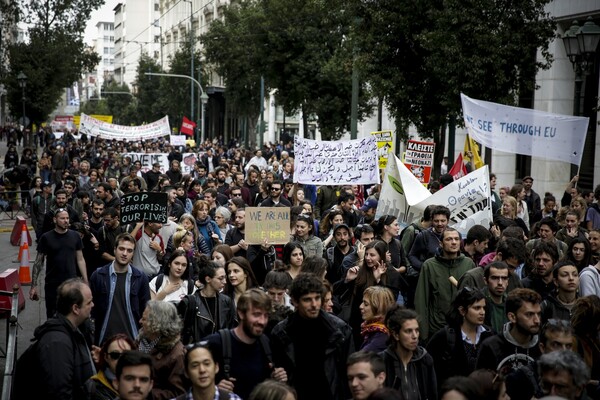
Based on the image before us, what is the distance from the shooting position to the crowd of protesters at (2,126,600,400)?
214 inches

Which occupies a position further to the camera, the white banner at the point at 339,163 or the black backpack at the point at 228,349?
the white banner at the point at 339,163

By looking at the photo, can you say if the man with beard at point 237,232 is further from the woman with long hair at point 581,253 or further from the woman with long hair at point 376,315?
the woman with long hair at point 376,315

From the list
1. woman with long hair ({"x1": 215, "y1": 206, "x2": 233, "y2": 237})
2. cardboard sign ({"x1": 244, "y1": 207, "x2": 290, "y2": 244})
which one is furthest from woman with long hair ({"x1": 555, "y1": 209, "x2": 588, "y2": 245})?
woman with long hair ({"x1": 215, "y1": 206, "x2": 233, "y2": 237})

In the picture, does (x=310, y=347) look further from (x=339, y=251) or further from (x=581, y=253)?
(x=339, y=251)

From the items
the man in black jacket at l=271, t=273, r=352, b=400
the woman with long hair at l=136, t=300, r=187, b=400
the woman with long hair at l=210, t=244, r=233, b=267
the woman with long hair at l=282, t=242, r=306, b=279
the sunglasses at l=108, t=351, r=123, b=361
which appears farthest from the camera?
the woman with long hair at l=282, t=242, r=306, b=279

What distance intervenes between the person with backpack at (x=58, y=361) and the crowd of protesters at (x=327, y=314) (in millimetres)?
11

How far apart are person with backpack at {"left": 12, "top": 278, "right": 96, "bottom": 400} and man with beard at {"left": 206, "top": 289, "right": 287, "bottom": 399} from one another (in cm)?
78

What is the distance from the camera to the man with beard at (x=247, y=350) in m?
5.70

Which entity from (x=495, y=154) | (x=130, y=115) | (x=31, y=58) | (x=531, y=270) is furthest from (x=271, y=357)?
(x=130, y=115)

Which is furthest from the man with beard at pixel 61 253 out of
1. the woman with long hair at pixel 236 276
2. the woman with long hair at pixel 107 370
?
the woman with long hair at pixel 107 370

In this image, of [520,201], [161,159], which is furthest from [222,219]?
[161,159]

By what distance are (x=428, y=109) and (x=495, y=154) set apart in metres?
6.32

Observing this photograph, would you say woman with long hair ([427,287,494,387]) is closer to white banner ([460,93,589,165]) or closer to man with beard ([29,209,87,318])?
man with beard ([29,209,87,318])

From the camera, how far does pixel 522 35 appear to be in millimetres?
18703
